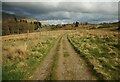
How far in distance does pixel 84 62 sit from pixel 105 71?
9.88ft

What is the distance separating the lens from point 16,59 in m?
17.7

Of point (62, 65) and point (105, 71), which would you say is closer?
point (105, 71)

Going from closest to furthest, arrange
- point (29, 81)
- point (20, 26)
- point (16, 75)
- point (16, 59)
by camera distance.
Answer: point (29, 81), point (16, 75), point (16, 59), point (20, 26)

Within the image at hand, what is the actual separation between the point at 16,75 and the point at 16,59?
4934 millimetres

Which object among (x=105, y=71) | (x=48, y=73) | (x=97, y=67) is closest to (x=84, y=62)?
(x=97, y=67)

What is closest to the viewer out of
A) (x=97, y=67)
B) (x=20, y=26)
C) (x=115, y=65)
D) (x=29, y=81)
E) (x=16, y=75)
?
(x=29, y=81)

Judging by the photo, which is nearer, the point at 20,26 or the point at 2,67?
the point at 2,67

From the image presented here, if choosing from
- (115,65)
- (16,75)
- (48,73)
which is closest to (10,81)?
(16,75)

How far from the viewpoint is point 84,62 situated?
52.9ft

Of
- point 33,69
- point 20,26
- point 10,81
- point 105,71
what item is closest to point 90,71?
point 105,71

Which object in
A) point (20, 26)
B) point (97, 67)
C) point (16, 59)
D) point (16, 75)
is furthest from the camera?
point (20, 26)

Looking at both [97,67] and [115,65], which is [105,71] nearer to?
[97,67]

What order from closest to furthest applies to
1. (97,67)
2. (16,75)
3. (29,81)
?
(29,81)
(16,75)
(97,67)

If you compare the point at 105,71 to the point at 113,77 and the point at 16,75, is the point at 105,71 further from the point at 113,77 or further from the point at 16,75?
the point at 16,75
